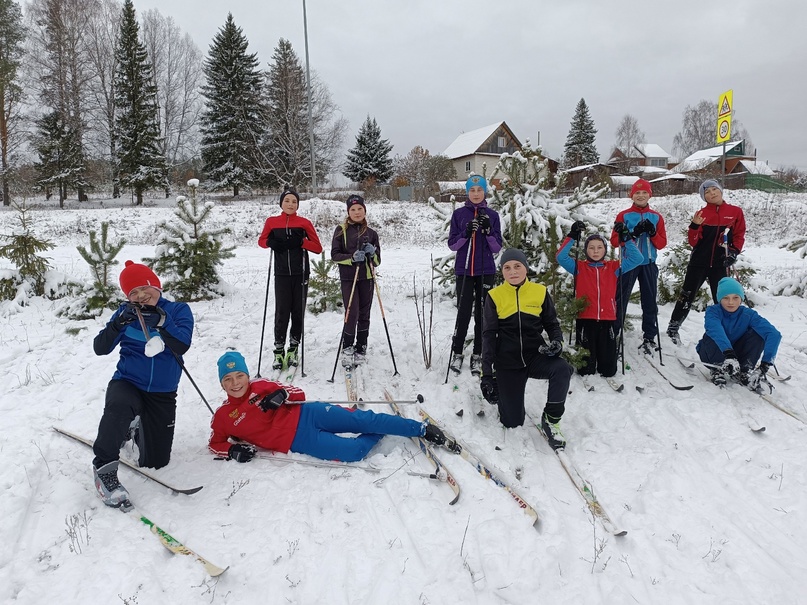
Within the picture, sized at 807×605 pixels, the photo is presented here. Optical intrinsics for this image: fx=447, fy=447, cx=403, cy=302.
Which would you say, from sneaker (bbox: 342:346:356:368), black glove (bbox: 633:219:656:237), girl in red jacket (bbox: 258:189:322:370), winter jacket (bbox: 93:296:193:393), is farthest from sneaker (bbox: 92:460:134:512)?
black glove (bbox: 633:219:656:237)


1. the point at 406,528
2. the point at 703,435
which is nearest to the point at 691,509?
the point at 703,435

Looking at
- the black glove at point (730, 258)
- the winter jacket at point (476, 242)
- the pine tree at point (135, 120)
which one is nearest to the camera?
the winter jacket at point (476, 242)

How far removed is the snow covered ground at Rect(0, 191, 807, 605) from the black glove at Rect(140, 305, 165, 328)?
124cm

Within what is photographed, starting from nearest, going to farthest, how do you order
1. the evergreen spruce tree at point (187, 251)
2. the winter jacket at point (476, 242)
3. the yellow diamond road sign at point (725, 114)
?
the winter jacket at point (476, 242), the evergreen spruce tree at point (187, 251), the yellow diamond road sign at point (725, 114)

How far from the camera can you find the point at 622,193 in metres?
33.9

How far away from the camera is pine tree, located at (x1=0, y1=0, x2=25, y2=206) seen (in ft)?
77.9

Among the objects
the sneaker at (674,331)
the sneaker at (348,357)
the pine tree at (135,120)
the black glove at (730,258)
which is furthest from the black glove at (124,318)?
the pine tree at (135,120)

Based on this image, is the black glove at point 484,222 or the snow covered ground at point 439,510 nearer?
the snow covered ground at point 439,510

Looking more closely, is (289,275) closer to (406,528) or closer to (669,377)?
(406,528)

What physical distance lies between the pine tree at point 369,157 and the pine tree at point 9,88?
20.3m

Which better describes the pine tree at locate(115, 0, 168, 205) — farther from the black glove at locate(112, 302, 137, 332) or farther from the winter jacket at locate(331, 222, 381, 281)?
the black glove at locate(112, 302, 137, 332)

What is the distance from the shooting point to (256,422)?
3963mm

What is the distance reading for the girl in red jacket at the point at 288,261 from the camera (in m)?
5.53

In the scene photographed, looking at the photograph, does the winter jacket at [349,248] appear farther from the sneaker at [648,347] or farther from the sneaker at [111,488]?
the sneaker at [648,347]
